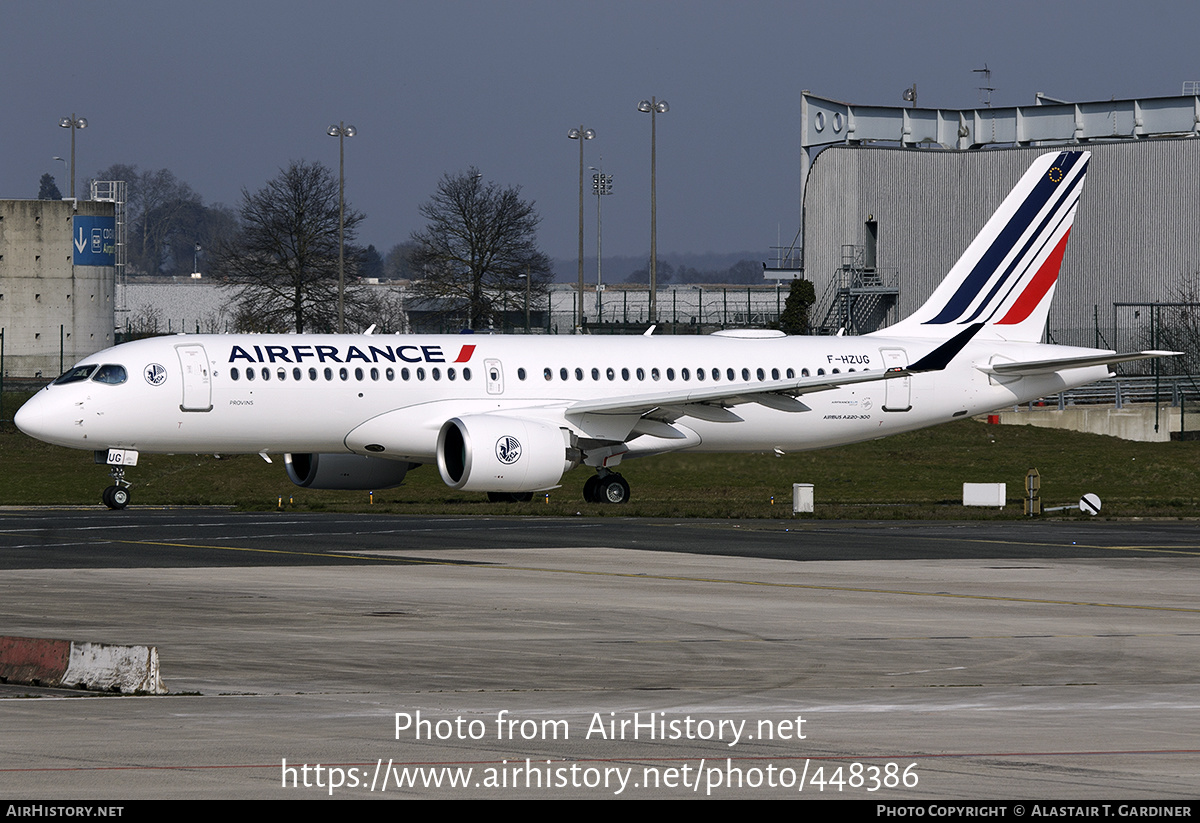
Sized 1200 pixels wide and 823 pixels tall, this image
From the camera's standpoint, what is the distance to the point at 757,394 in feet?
120

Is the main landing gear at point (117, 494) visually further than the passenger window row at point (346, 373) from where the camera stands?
Yes

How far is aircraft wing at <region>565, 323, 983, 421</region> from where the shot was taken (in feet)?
120

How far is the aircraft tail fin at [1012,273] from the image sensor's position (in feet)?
143

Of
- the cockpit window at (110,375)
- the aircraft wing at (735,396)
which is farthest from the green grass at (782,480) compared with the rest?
the cockpit window at (110,375)

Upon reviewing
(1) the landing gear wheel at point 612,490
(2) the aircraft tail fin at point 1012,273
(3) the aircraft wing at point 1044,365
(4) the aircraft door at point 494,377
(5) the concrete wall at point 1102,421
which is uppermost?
(2) the aircraft tail fin at point 1012,273

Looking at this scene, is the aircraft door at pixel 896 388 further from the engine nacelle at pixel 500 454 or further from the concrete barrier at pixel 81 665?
the concrete barrier at pixel 81 665

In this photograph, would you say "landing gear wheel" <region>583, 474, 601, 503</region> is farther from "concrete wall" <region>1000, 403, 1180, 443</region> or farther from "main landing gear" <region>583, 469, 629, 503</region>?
"concrete wall" <region>1000, 403, 1180, 443</region>

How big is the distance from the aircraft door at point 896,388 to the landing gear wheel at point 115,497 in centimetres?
1784

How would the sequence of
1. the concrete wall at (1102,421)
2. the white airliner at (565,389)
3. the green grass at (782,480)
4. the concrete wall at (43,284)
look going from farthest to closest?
the concrete wall at (43,284), the concrete wall at (1102,421), the green grass at (782,480), the white airliner at (565,389)

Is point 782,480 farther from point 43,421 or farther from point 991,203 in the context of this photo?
point 991,203

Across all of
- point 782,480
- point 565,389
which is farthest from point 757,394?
point 782,480

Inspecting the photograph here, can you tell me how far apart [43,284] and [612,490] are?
200ft

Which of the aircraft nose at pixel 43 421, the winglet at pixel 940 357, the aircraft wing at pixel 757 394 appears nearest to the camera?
the aircraft nose at pixel 43 421

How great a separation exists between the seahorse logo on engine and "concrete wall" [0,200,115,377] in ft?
199
